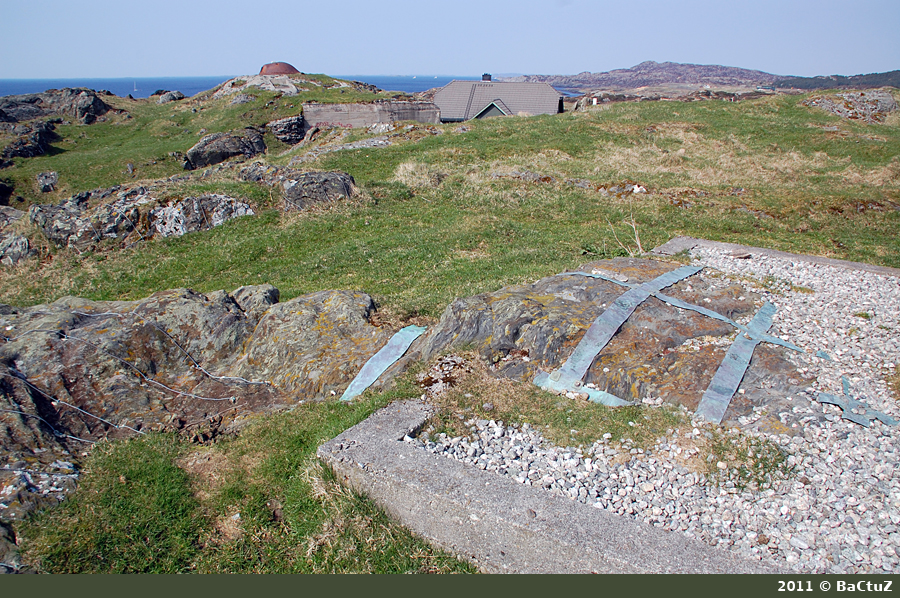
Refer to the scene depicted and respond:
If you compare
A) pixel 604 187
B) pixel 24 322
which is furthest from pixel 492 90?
pixel 24 322

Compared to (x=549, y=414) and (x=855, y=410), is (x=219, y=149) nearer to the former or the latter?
(x=549, y=414)

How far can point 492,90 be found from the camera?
1884 inches

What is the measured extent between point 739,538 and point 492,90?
49.1 metres

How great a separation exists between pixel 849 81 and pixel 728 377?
190 meters

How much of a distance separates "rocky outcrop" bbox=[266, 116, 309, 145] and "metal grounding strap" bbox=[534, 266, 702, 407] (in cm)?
3520

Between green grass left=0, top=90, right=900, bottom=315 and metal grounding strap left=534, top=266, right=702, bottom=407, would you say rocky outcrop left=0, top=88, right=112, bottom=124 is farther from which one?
metal grounding strap left=534, top=266, right=702, bottom=407

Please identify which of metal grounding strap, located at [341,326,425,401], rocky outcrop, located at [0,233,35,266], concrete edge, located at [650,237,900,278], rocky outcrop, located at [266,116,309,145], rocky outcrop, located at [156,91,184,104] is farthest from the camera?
rocky outcrop, located at [156,91,184,104]

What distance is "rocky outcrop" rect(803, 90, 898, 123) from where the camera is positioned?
30594mm

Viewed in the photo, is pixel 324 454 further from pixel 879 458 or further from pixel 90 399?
pixel 879 458

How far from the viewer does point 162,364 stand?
24.5 ft

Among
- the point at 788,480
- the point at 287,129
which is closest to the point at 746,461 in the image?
the point at 788,480

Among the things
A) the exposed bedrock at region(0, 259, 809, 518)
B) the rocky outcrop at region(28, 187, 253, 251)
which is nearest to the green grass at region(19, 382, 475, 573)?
the exposed bedrock at region(0, 259, 809, 518)

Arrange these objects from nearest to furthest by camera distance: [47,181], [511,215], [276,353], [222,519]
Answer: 1. [222,519]
2. [276,353]
3. [511,215]
4. [47,181]

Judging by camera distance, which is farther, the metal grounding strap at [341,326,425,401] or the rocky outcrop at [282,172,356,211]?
the rocky outcrop at [282,172,356,211]
